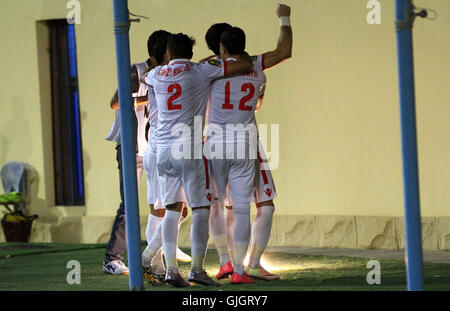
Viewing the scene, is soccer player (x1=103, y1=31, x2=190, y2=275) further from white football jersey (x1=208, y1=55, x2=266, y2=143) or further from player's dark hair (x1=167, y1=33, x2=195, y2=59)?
white football jersey (x1=208, y1=55, x2=266, y2=143)

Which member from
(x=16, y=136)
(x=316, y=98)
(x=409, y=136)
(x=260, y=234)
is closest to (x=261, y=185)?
(x=260, y=234)

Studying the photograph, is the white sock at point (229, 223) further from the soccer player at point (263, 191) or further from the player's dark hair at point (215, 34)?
the player's dark hair at point (215, 34)

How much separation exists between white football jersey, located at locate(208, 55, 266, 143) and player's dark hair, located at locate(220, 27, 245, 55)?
0.19 metres

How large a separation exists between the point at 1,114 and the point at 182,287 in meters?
6.27

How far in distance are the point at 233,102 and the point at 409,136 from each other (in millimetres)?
2181

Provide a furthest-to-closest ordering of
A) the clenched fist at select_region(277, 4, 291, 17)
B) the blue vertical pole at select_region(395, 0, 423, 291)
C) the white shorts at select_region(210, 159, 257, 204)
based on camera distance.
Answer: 1. the clenched fist at select_region(277, 4, 291, 17)
2. the white shorts at select_region(210, 159, 257, 204)
3. the blue vertical pole at select_region(395, 0, 423, 291)

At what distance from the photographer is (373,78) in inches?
388

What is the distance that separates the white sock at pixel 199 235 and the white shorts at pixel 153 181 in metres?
0.61

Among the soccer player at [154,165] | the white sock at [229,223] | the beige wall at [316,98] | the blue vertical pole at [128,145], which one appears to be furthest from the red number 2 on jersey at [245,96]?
the beige wall at [316,98]

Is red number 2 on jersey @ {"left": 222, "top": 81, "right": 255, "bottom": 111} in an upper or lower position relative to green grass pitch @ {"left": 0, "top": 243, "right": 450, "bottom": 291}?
upper

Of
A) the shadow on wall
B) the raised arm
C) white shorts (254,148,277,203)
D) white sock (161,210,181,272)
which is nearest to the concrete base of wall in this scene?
the shadow on wall

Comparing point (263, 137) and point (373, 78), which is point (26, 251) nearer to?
point (263, 137)

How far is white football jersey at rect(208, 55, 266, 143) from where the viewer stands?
711 cm

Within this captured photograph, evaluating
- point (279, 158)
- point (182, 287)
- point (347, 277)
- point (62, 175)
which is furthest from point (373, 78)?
point (62, 175)
